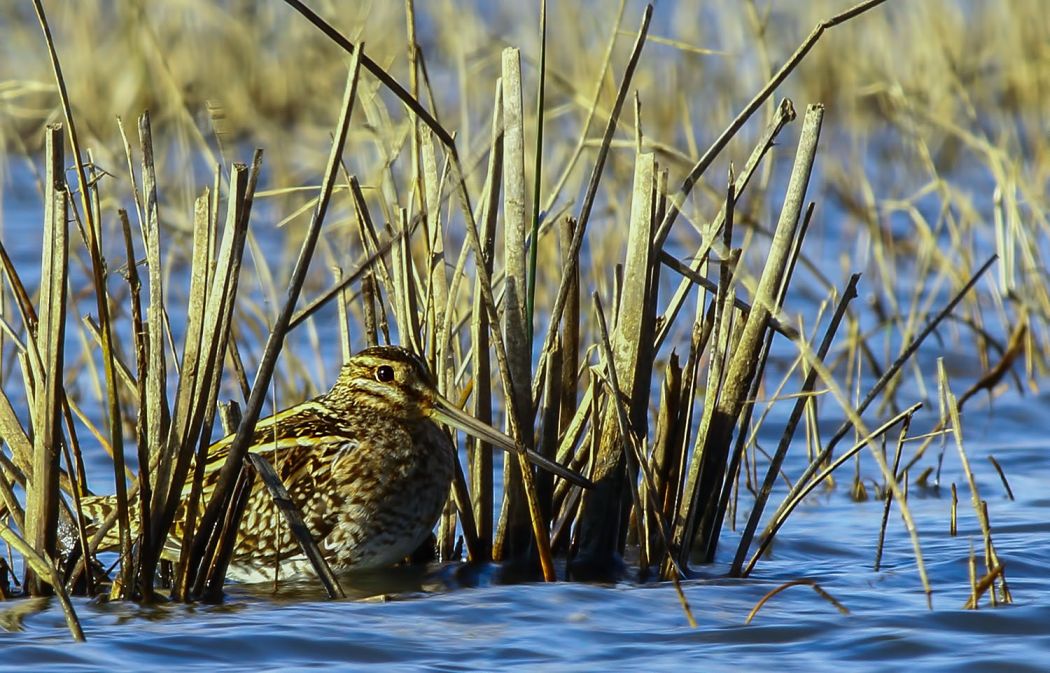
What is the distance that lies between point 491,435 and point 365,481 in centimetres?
54

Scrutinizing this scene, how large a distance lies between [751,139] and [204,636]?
846cm

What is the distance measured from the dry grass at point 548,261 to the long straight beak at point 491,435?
80mm

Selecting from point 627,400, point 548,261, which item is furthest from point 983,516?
point 548,261

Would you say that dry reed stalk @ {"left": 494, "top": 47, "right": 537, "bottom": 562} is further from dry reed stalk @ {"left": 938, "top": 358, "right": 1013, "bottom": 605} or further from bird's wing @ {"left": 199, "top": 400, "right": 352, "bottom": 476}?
dry reed stalk @ {"left": 938, "top": 358, "right": 1013, "bottom": 605}

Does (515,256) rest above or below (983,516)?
above

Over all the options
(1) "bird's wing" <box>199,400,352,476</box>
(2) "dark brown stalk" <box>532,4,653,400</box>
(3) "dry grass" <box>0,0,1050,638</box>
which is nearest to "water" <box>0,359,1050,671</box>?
(3) "dry grass" <box>0,0,1050,638</box>

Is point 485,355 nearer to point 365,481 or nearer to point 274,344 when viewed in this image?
point 365,481

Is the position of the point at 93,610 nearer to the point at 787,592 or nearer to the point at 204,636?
the point at 204,636

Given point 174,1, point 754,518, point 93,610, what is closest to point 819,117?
point 754,518

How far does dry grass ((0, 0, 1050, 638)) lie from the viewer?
4.23 m

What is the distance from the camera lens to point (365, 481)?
4941mm

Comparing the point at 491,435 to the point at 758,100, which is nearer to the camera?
the point at 758,100

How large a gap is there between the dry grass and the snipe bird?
12 centimetres

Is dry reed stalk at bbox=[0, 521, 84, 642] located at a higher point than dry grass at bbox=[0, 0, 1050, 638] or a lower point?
lower
